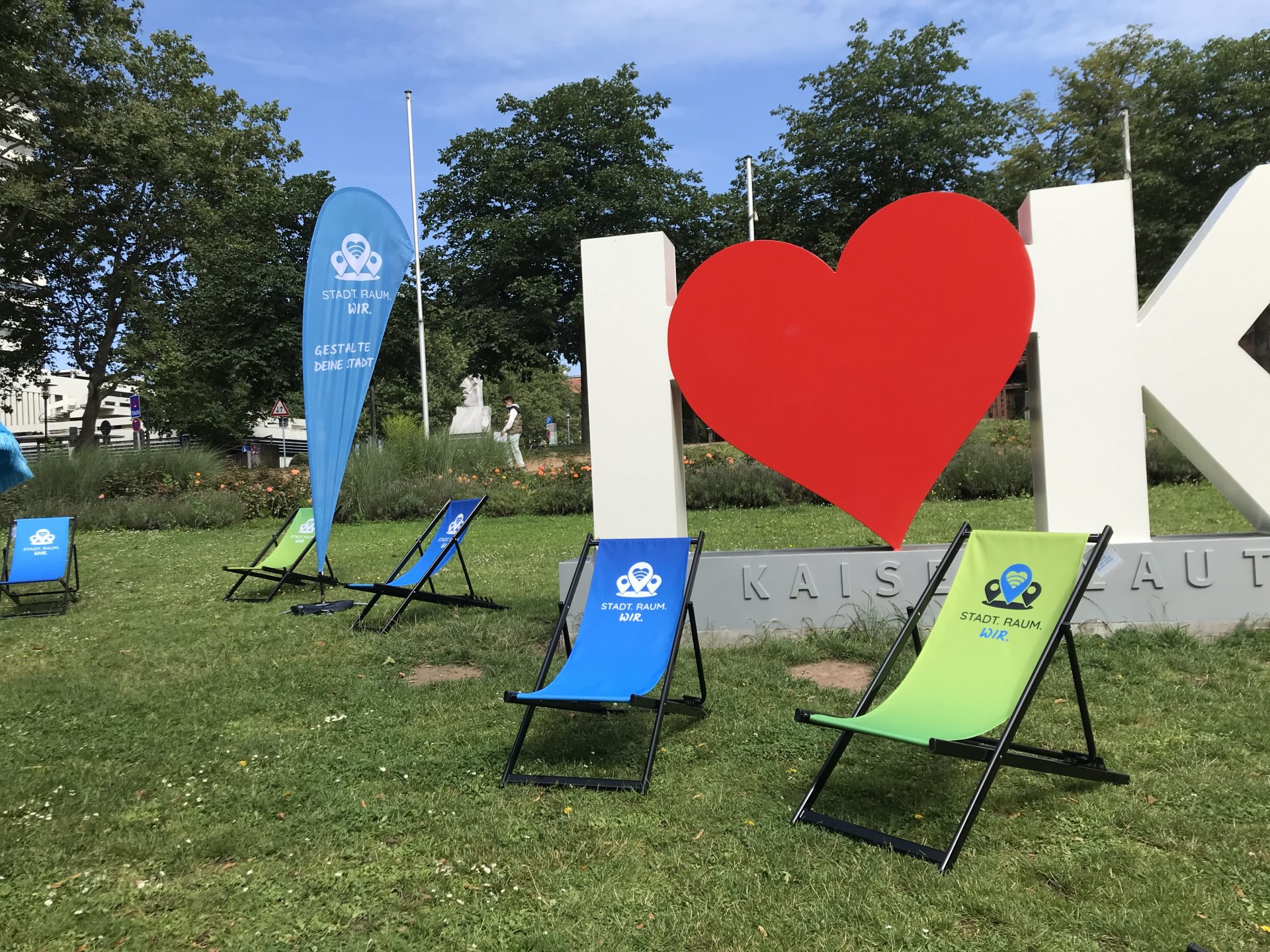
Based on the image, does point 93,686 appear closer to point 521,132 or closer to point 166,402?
point 166,402

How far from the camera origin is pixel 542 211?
2983 cm

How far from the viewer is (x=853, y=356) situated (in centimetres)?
545

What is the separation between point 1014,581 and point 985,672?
436 mm

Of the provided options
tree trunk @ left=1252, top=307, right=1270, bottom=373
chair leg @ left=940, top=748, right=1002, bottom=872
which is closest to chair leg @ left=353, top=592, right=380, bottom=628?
chair leg @ left=940, top=748, right=1002, bottom=872

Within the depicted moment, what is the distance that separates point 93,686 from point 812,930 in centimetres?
491

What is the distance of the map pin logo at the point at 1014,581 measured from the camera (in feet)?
12.1

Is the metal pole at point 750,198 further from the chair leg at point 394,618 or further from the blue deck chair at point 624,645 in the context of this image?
the blue deck chair at point 624,645

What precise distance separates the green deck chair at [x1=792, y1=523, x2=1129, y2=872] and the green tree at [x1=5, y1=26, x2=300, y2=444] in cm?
2330

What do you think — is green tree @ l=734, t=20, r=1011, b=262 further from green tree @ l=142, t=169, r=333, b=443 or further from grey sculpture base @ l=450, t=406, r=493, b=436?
green tree @ l=142, t=169, r=333, b=443

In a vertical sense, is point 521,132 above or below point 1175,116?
above

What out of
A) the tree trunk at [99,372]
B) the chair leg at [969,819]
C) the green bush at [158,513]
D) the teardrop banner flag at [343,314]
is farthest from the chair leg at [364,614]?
the tree trunk at [99,372]

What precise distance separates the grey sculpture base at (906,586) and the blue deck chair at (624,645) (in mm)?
1300

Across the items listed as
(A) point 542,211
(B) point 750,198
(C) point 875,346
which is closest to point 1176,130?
(B) point 750,198

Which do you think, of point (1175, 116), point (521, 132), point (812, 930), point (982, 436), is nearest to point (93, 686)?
point (812, 930)
